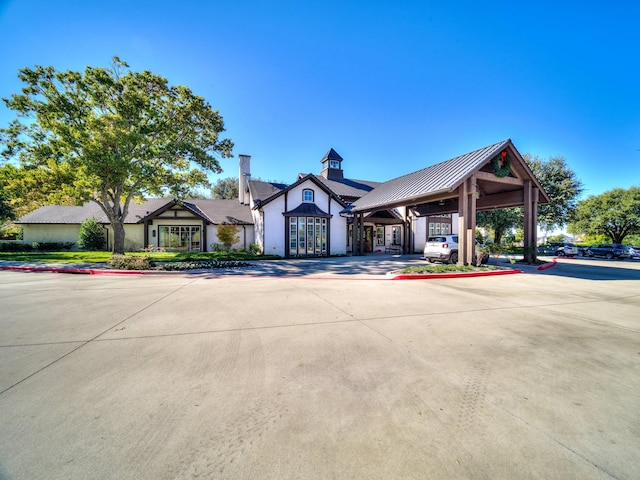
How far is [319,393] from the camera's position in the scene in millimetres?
3096

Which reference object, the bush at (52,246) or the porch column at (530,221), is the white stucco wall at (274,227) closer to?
the porch column at (530,221)

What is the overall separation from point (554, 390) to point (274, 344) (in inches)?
148

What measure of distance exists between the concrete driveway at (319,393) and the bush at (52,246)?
25024 mm

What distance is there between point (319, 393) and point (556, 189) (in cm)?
4118

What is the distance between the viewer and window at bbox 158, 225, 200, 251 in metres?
24.6

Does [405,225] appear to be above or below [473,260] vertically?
above

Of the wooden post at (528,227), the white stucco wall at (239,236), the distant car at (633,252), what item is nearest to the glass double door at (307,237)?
the white stucco wall at (239,236)

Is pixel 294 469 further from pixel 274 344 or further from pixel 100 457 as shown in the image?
pixel 274 344

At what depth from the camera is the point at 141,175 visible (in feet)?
57.1

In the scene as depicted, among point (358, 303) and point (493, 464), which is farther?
point (358, 303)

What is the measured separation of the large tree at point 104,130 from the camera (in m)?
16.0

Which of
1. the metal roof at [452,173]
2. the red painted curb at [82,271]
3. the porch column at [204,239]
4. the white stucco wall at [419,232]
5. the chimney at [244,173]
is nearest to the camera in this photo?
the red painted curb at [82,271]

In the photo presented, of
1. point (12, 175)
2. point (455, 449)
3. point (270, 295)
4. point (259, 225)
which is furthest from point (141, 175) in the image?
point (455, 449)

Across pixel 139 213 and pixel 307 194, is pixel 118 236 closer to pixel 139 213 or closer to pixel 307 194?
pixel 139 213
